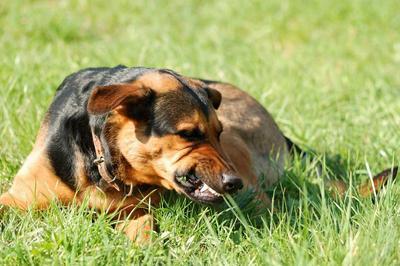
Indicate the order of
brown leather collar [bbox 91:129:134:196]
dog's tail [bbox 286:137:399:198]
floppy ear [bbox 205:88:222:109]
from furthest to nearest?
floppy ear [bbox 205:88:222:109] < dog's tail [bbox 286:137:399:198] < brown leather collar [bbox 91:129:134:196]

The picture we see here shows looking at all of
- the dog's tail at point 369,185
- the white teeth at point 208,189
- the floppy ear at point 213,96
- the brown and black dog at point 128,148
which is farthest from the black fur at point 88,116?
the dog's tail at point 369,185

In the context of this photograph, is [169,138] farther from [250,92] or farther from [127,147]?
[250,92]

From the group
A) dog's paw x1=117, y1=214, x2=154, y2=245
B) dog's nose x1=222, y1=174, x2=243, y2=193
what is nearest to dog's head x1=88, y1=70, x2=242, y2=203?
dog's nose x1=222, y1=174, x2=243, y2=193

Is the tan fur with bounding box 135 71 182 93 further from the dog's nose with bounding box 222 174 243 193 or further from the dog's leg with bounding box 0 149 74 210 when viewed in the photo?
the dog's leg with bounding box 0 149 74 210

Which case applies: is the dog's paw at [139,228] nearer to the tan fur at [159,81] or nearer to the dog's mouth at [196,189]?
the dog's mouth at [196,189]

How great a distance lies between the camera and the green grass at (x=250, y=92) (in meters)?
3.85

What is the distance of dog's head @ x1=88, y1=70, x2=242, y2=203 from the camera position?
4.07 m

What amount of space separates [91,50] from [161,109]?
4032 mm

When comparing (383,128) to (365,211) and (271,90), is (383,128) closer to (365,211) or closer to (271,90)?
(271,90)

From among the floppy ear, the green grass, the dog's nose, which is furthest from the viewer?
the floppy ear

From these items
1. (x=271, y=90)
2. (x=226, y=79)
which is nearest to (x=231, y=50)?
Answer: (x=226, y=79)

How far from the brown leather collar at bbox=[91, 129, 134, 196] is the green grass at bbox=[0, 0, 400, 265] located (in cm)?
20

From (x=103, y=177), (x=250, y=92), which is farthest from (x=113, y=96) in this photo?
(x=250, y=92)

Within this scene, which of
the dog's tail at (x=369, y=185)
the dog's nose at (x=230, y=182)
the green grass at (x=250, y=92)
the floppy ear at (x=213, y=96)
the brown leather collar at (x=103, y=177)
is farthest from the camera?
the floppy ear at (x=213, y=96)
